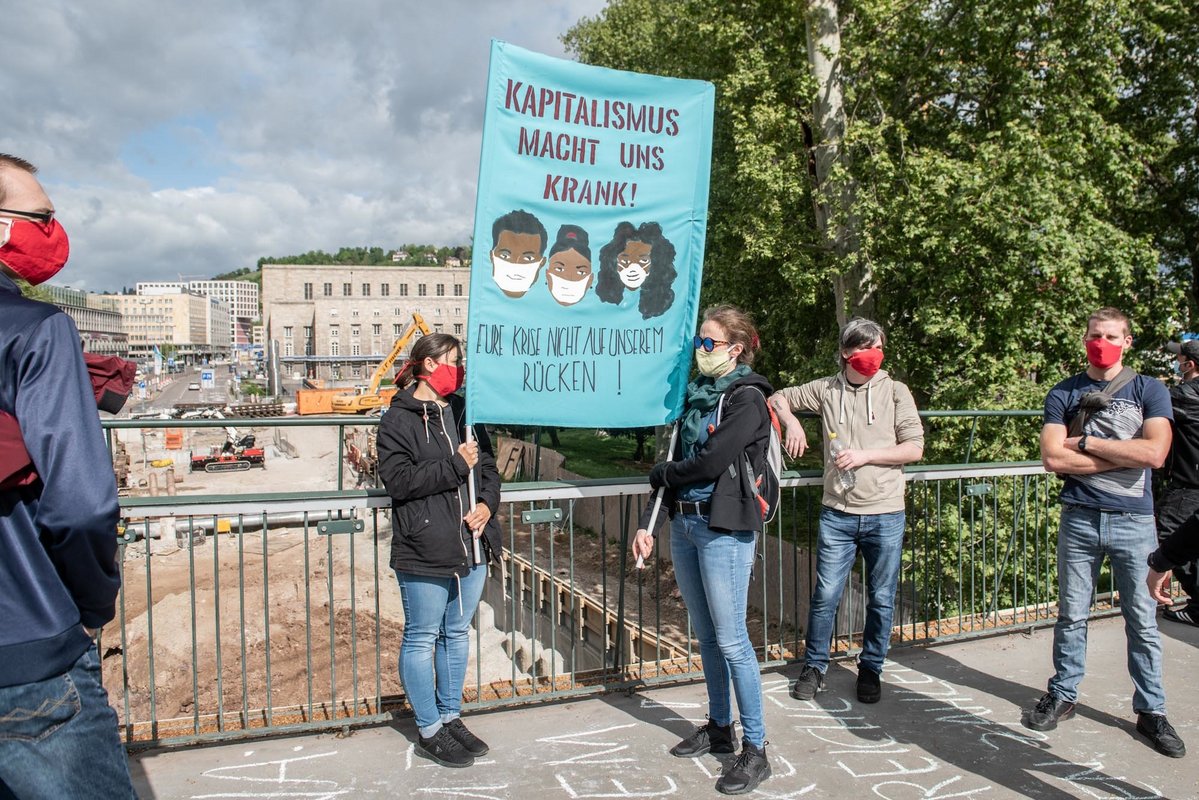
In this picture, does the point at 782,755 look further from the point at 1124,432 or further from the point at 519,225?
the point at 519,225

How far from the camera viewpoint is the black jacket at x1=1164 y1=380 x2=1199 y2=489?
4602mm

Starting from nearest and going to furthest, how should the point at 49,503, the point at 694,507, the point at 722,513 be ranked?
1. the point at 49,503
2. the point at 722,513
3. the point at 694,507

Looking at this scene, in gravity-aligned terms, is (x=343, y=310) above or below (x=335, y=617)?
above

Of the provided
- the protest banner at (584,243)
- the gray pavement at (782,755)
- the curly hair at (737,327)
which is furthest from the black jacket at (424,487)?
the curly hair at (737,327)

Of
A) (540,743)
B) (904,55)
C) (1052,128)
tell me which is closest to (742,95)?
(904,55)

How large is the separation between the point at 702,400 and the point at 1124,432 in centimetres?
205

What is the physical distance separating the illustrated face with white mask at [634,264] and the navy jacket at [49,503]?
2.82 metres

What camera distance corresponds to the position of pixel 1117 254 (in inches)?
545

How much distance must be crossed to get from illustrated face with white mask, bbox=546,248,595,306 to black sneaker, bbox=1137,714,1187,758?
3.41 metres

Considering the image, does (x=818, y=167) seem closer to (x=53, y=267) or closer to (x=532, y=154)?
(x=532, y=154)

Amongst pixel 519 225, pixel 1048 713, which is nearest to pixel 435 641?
pixel 519 225

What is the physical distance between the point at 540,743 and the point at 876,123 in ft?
52.3

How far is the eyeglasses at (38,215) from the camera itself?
208cm

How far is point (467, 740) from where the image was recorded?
3.97 metres
